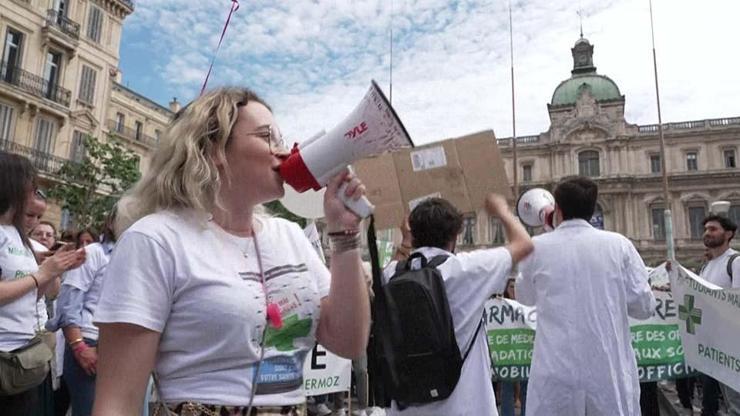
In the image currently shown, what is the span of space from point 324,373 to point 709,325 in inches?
163

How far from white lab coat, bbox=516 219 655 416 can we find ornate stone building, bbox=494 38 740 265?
38.7 m

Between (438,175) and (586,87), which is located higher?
(586,87)

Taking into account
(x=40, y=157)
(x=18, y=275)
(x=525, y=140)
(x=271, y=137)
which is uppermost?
(x=525, y=140)

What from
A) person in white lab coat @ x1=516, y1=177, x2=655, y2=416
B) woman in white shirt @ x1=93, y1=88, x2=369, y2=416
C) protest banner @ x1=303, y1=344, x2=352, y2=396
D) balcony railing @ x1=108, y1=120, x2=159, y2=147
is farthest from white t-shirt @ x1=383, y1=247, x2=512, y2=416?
balcony railing @ x1=108, y1=120, x2=159, y2=147

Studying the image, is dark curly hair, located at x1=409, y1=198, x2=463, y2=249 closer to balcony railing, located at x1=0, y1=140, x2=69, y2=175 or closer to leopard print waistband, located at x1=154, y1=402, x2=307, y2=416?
leopard print waistband, located at x1=154, y1=402, x2=307, y2=416

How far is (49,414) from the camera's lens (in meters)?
3.32

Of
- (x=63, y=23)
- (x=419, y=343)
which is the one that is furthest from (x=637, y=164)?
(x=419, y=343)

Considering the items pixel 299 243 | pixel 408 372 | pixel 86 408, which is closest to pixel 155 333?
pixel 299 243

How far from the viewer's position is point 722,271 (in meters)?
5.86

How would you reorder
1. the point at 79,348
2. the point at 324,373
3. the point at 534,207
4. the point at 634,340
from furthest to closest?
the point at 324,373, the point at 634,340, the point at 79,348, the point at 534,207

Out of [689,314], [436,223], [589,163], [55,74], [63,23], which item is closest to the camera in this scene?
[436,223]

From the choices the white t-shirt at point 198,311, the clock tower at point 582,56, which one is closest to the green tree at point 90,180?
the white t-shirt at point 198,311

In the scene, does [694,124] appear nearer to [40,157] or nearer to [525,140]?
[525,140]

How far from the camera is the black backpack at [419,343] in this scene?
2971mm
